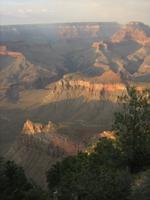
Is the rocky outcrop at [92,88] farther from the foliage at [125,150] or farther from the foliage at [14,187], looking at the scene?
the foliage at [14,187]

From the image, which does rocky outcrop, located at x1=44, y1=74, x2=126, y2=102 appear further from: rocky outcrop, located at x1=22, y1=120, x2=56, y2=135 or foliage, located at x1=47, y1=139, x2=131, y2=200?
foliage, located at x1=47, y1=139, x2=131, y2=200

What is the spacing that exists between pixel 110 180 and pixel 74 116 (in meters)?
92.0

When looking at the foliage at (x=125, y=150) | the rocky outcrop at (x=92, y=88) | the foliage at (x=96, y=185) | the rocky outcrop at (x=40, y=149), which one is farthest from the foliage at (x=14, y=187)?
the rocky outcrop at (x=92, y=88)

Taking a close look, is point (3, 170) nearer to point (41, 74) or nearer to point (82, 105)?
point (82, 105)

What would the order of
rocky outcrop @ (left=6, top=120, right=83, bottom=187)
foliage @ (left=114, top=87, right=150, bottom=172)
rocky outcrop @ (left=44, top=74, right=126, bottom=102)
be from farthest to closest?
rocky outcrop @ (left=44, top=74, right=126, bottom=102) < rocky outcrop @ (left=6, top=120, right=83, bottom=187) < foliage @ (left=114, top=87, right=150, bottom=172)

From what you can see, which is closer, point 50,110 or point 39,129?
point 39,129

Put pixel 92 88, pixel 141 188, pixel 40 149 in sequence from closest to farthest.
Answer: pixel 141 188, pixel 40 149, pixel 92 88

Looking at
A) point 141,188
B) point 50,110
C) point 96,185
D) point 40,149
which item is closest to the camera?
point 96,185

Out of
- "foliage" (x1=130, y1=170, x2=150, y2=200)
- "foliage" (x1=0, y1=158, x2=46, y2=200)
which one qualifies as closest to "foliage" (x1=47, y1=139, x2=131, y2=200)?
"foliage" (x1=130, y1=170, x2=150, y2=200)

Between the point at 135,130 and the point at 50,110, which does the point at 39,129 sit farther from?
the point at 50,110

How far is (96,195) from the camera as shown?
78.7 feet

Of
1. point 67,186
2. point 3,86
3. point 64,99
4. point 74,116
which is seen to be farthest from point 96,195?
point 3,86

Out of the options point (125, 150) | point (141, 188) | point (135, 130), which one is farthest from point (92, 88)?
point (141, 188)

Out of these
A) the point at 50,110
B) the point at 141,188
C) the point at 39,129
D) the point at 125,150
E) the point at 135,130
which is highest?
the point at 135,130
